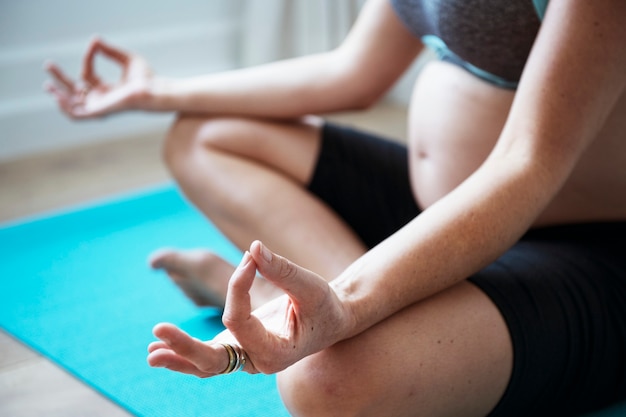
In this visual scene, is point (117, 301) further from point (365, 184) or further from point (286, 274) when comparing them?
point (286, 274)

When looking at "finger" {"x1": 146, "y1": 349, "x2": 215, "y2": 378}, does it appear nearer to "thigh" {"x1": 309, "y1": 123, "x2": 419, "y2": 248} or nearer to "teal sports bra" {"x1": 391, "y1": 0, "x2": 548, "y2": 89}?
"teal sports bra" {"x1": 391, "y1": 0, "x2": 548, "y2": 89}

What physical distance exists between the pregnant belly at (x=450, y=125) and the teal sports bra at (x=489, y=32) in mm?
23

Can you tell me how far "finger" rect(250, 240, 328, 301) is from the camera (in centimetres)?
75

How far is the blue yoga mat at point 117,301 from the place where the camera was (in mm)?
1215

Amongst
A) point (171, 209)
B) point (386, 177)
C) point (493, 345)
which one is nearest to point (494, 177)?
point (493, 345)

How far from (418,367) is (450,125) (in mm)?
394

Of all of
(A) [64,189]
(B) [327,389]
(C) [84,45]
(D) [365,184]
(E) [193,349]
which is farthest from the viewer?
(C) [84,45]

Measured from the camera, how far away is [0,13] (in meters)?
2.50

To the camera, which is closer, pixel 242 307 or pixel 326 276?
pixel 242 307

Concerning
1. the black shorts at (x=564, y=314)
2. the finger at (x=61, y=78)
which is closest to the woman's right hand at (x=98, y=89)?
the finger at (x=61, y=78)

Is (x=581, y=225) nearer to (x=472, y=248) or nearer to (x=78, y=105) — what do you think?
(x=472, y=248)

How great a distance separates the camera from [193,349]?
740mm

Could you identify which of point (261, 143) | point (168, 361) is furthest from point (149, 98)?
point (168, 361)

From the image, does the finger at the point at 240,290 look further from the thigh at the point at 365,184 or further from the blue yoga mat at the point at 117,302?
the thigh at the point at 365,184
